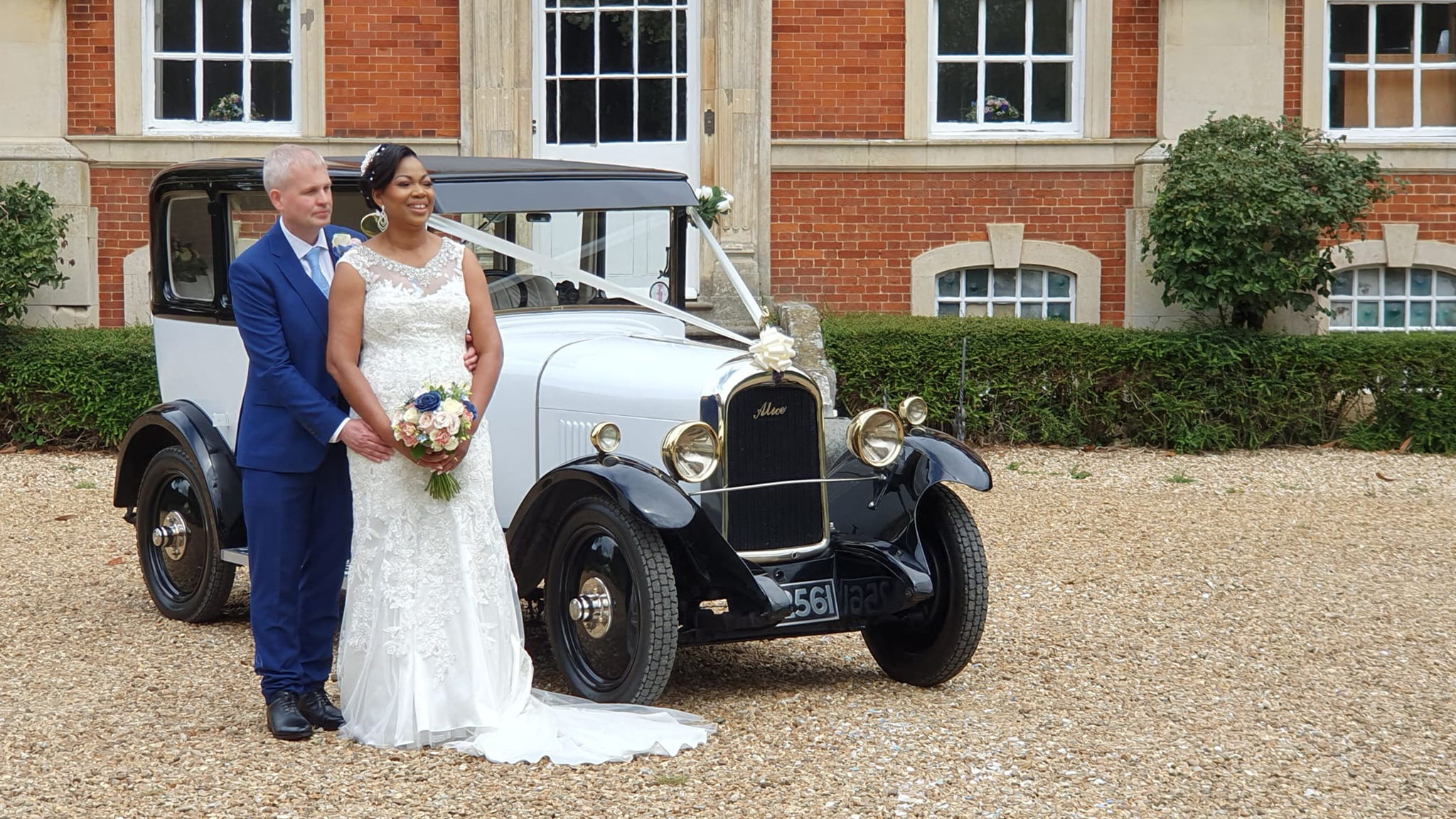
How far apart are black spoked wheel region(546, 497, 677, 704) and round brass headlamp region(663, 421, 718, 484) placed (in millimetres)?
215

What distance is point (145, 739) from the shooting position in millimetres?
4590

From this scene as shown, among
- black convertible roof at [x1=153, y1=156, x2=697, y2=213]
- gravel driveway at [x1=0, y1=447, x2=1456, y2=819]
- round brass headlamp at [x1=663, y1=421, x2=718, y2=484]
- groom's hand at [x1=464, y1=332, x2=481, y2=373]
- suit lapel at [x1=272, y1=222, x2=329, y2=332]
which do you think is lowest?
gravel driveway at [x1=0, y1=447, x2=1456, y2=819]

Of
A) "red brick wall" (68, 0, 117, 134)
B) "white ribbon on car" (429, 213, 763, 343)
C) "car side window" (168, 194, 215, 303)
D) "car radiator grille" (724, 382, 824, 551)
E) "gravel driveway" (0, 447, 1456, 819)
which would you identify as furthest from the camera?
"red brick wall" (68, 0, 117, 134)

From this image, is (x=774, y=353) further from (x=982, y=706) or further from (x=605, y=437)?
(x=982, y=706)

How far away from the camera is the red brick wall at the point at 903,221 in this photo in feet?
42.5

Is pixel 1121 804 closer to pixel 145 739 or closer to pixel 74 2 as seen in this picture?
pixel 145 739

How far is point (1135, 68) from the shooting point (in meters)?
12.9

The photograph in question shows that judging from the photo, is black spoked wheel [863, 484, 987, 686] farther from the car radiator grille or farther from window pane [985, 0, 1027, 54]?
window pane [985, 0, 1027, 54]

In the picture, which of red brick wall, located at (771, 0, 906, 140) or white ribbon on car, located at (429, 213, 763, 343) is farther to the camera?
red brick wall, located at (771, 0, 906, 140)

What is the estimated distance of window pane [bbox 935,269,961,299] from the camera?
1316 centimetres

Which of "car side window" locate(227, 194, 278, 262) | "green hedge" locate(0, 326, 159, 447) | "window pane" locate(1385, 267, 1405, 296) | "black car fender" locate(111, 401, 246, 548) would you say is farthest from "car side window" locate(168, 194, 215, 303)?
"window pane" locate(1385, 267, 1405, 296)

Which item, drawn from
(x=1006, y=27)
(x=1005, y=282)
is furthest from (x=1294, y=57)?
(x=1005, y=282)

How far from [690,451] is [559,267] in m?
1.31

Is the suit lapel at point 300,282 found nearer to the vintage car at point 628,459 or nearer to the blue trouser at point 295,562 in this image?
the blue trouser at point 295,562
